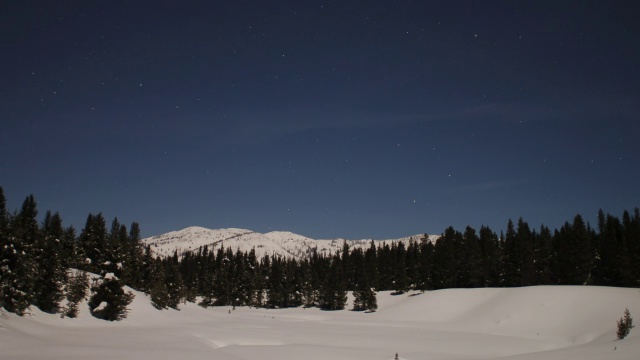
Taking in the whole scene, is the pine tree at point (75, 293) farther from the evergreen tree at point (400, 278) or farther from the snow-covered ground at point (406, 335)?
the evergreen tree at point (400, 278)

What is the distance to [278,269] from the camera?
117688mm

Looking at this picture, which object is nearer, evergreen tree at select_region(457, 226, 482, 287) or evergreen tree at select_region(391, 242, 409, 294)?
evergreen tree at select_region(457, 226, 482, 287)

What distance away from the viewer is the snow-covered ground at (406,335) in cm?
2636

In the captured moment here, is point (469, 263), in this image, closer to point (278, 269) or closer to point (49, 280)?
point (278, 269)

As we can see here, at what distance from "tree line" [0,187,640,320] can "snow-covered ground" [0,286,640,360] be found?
349 cm

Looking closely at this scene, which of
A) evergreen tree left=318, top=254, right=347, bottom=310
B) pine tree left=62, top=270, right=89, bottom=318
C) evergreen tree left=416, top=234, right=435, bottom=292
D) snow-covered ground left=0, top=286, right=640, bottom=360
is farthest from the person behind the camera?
evergreen tree left=416, top=234, right=435, bottom=292

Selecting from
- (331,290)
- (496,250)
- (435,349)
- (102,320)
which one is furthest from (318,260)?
(435,349)

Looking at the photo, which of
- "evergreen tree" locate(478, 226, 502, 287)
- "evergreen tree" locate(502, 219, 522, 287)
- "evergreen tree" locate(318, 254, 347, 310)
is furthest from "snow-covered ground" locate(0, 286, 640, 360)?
"evergreen tree" locate(318, 254, 347, 310)

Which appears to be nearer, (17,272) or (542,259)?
(17,272)

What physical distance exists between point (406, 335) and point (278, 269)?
76.7m

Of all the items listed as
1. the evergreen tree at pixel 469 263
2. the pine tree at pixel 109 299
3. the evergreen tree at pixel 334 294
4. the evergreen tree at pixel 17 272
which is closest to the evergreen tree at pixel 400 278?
the evergreen tree at pixel 469 263

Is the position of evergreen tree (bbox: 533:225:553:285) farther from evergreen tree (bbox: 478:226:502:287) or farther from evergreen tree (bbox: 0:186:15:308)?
evergreen tree (bbox: 0:186:15:308)

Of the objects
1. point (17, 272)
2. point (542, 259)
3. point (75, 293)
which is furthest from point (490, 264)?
point (17, 272)

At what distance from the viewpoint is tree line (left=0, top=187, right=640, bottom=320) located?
144 feet
